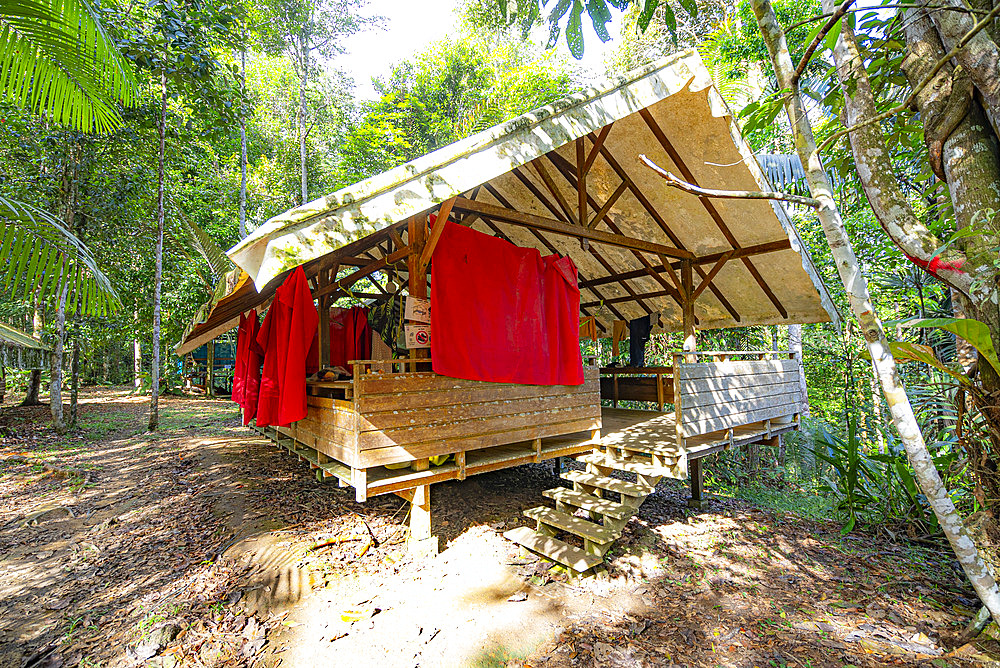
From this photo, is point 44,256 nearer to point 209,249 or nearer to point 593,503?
point 209,249

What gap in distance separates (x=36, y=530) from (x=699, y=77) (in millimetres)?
8335

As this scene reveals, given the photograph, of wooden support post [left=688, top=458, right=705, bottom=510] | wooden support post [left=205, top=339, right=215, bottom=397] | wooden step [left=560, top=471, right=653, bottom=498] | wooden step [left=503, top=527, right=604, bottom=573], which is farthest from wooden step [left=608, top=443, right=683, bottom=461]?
wooden support post [left=205, top=339, right=215, bottom=397]

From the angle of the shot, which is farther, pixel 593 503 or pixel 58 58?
pixel 593 503

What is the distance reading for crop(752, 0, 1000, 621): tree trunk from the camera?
246cm

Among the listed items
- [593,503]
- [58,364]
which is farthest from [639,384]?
[58,364]

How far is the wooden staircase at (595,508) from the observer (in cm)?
435

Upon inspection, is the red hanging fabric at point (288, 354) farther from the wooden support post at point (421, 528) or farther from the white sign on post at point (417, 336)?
the wooden support post at point (421, 528)

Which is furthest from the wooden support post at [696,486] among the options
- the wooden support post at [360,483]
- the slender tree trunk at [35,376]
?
the slender tree trunk at [35,376]

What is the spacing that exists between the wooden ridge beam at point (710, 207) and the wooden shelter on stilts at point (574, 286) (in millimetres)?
29

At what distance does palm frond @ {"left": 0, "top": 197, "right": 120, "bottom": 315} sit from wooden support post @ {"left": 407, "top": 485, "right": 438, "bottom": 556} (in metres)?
3.03

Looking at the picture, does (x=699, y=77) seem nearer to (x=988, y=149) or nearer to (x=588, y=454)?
(x=988, y=149)

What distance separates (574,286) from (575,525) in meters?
2.97

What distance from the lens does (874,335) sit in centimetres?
248

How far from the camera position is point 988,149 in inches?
117
